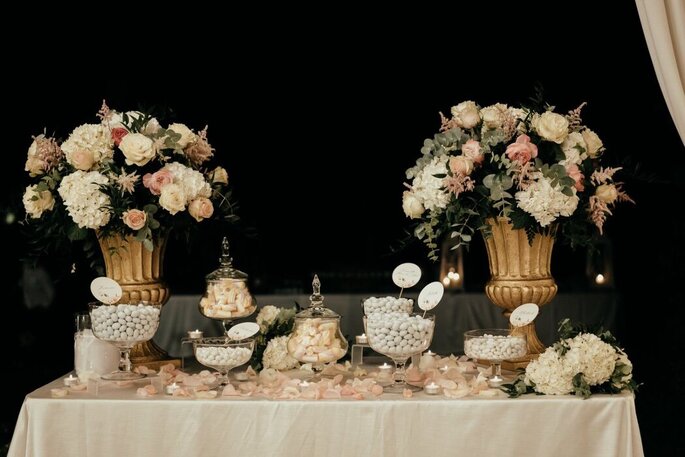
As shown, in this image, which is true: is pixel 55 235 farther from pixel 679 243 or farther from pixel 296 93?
pixel 679 243

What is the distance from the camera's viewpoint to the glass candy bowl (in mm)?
2666

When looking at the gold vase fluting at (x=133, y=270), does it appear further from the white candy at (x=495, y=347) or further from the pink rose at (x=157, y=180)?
the white candy at (x=495, y=347)

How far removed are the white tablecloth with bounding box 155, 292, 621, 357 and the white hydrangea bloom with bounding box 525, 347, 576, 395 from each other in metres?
1.75

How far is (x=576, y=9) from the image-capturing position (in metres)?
4.58

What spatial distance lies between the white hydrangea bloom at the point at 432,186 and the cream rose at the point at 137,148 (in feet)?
3.10

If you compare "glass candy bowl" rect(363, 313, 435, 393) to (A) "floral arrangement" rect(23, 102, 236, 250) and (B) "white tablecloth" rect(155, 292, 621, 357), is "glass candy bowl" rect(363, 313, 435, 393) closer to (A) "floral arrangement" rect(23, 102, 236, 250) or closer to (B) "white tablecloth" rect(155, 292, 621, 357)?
(A) "floral arrangement" rect(23, 102, 236, 250)

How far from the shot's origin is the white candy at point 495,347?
2.82m

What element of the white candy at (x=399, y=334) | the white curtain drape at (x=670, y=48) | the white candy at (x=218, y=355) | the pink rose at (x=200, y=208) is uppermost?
the white curtain drape at (x=670, y=48)

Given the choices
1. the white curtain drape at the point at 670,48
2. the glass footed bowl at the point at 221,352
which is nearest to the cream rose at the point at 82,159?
the glass footed bowl at the point at 221,352

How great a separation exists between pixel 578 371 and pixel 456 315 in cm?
186

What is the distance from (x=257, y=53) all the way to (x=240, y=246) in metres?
1.04

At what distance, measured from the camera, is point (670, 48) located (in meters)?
3.40

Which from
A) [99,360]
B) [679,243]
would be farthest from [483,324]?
[99,360]

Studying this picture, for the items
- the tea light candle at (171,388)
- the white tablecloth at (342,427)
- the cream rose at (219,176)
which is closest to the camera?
the white tablecloth at (342,427)
